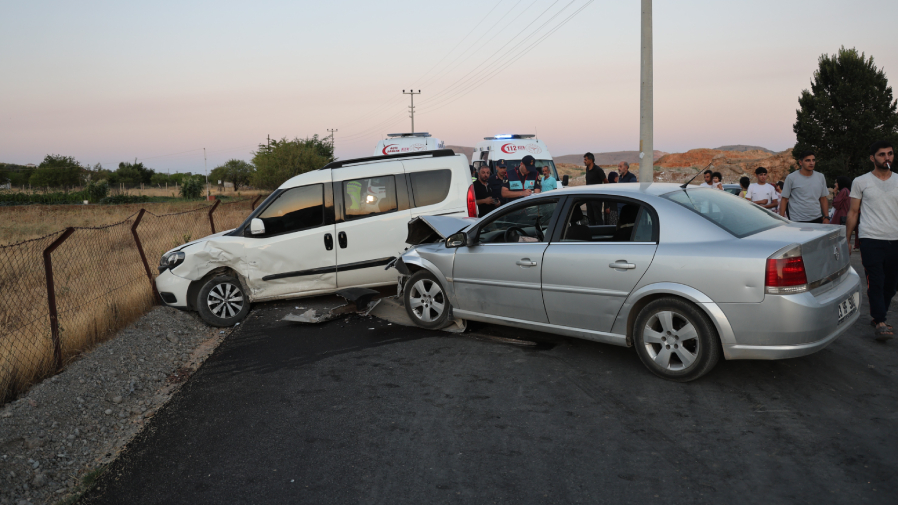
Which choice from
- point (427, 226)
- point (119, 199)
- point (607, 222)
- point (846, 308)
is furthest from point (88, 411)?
point (119, 199)

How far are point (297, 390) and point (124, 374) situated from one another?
198cm

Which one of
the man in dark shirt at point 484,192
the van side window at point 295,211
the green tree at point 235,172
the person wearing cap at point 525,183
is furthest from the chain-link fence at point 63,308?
the green tree at point 235,172

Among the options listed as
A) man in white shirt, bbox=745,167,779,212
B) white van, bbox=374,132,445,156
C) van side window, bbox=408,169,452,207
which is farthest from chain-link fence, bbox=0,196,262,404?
man in white shirt, bbox=745,167,779,212

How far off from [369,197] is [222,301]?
2.37 m

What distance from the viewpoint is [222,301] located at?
26.7 ft

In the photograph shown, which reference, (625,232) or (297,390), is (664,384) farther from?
(297,390)

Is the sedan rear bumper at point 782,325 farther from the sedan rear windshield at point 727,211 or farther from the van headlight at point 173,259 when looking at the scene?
the van headlight at point 173,259

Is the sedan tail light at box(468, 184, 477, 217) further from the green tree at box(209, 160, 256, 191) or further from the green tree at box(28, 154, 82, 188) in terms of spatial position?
the green tree at box(209, 160, 256, 191)

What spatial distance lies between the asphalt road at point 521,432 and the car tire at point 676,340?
0.50ft

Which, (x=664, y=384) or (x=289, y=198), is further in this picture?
(x=289, y=198)

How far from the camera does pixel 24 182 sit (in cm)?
8238

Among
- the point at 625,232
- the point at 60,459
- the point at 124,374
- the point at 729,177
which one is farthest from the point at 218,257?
the point at 729,177

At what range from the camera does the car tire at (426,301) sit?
685 centimetres

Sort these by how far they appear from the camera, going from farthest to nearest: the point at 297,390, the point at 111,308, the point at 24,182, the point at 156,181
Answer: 1. the point at 156,181
2. the point at 24,182
3. the point at 111,308
4. the point at 297,390
